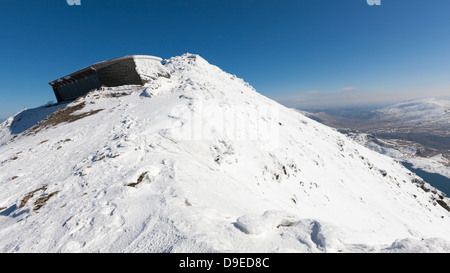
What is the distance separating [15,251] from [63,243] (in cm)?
111

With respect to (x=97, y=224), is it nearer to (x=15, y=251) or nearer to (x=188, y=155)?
(x=15, y=251)

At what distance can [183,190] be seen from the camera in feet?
20.8

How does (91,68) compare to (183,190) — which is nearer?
(183,190)

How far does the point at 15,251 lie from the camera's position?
4305 mm

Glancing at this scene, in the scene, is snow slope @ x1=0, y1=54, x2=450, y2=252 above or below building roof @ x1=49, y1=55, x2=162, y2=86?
below

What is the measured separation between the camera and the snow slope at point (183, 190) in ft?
13.7

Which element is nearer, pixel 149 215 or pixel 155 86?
pixel 149 215

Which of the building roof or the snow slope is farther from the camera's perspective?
the building roof

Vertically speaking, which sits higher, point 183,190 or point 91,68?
point 91,68

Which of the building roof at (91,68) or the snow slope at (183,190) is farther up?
the building roof at (91,68)

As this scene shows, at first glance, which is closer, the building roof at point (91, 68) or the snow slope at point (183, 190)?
the snow slope at point (183, 190)

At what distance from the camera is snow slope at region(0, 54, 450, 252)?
164 inches
